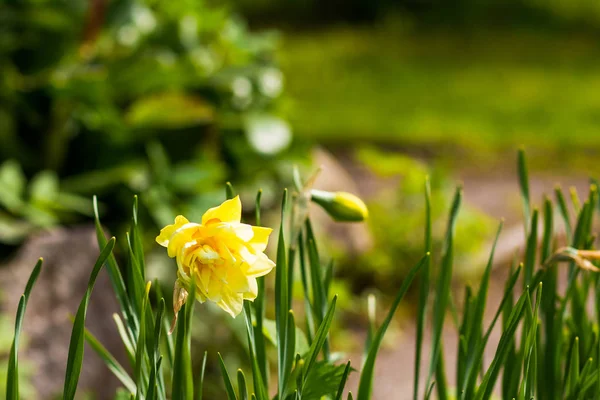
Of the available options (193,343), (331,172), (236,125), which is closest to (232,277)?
(193,343)

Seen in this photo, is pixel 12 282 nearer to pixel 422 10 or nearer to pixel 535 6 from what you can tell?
pixel 422 10

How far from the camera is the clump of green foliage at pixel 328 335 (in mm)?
575

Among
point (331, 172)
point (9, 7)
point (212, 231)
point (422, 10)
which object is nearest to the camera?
point (212, 231)

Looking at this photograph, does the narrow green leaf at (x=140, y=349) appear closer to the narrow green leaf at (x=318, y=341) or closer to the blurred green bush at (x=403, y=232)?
the narrow green leaf at (x=318, y=341)

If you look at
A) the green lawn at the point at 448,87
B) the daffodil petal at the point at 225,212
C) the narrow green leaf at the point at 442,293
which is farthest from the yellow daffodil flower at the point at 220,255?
the green lawn at the point at 448,87

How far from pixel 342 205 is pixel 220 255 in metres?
0.21

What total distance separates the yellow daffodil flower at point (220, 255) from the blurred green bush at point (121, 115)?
1469 millimetres

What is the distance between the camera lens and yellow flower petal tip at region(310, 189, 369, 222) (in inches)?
29.1

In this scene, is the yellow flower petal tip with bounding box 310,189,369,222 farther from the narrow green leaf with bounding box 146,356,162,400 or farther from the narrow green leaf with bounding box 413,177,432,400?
the narrow green leaf with bounding box 146,356,162,400

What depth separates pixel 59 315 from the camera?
182 centimetres

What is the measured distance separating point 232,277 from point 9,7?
209cm

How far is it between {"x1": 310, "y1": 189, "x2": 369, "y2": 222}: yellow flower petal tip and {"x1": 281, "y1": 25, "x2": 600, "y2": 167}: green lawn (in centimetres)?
274

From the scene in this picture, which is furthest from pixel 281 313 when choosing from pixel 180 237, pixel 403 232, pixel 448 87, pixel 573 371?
pixel 448 87

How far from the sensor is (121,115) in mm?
2416
